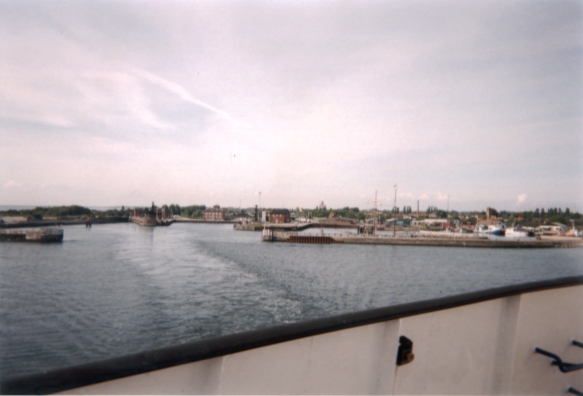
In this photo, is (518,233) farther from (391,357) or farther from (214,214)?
(391,357)

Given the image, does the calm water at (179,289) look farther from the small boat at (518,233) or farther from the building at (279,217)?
the building at (279,217)

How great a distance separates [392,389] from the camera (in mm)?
1395

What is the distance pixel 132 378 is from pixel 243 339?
11.3 inches

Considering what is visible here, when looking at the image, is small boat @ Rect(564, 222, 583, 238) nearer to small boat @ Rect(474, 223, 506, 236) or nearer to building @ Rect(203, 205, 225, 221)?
small boat @ Rect(474, 223, 506, 236)

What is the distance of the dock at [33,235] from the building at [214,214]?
47.8 meters

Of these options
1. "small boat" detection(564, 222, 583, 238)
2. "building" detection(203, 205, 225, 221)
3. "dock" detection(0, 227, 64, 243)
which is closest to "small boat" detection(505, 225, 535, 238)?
"small boat" detection(564, 222, 583, 238)

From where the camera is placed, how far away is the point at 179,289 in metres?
15.7

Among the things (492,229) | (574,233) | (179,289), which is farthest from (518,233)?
(179,289)

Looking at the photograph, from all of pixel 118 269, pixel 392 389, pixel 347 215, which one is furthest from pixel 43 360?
pixel 347 215

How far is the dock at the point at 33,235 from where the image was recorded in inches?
1268

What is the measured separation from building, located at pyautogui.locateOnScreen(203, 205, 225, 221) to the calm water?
5102 cm

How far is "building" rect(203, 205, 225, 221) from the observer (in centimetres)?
8150

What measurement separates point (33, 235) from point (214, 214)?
49336 millimetres

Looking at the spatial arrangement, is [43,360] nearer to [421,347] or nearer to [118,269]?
[421,347]
